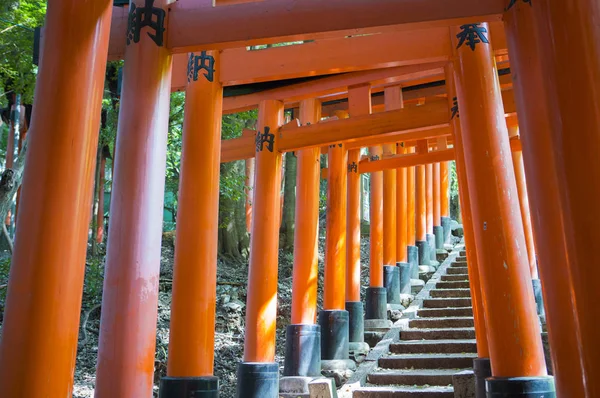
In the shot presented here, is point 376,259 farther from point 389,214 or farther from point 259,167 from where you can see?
point 259,167

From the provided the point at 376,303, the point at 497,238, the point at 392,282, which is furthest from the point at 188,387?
the point at 392,282

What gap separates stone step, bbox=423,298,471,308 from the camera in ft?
36.6

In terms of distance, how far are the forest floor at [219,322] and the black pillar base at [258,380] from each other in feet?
9.08

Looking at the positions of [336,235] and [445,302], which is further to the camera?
[445,302]

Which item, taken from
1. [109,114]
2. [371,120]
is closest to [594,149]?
[371,120]

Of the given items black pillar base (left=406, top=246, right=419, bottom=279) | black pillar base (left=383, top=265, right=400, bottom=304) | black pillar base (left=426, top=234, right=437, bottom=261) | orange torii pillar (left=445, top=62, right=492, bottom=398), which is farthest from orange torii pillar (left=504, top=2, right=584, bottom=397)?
black pillar base (left=426, top=234, right=437, bottom=261)

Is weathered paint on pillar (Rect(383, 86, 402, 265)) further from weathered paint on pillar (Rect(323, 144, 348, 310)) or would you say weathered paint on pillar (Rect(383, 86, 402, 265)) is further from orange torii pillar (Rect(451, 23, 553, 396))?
orange torii pillar (Rect(451, 23, 553, 396))

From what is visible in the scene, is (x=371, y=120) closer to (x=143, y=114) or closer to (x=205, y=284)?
(x=205, y=284)

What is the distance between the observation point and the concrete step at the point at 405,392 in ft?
25.0

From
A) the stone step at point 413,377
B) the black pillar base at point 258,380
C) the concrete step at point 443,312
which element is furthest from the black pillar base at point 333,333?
the black pillar base at point 258,380

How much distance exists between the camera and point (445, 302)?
11.4 metres

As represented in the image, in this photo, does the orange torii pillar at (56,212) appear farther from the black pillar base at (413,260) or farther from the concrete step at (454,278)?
the black pillar base at (413,260)

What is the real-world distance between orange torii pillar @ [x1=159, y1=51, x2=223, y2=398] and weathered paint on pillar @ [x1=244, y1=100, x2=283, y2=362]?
1.62 metres

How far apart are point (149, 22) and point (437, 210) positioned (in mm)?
13626
